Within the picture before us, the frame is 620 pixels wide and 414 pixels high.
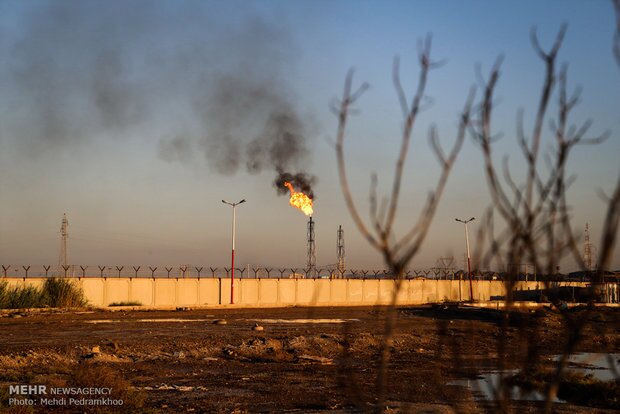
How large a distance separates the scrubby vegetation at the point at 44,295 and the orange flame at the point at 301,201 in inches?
728

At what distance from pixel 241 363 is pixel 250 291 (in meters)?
39.0

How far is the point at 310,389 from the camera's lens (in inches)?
571

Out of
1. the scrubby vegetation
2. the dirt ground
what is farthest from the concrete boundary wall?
the dirt ground

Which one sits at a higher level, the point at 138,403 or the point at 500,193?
the point at 500,193

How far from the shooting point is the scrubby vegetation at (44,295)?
40.9m

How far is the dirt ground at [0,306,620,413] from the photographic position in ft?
40.3

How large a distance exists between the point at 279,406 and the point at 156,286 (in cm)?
4088

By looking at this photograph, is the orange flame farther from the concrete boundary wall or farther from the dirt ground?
the dirt ground

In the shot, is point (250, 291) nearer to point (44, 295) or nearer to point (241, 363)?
point (44, 295)

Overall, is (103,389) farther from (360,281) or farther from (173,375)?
(360,281)

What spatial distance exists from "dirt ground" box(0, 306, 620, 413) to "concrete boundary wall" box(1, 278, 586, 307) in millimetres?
16634

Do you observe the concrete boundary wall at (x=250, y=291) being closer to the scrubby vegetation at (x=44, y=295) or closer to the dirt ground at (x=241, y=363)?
the scrubby vegetation at (x=44, y=295)

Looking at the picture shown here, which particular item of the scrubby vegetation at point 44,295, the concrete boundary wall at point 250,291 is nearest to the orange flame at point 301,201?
the concrete boundary wall at point 250,291

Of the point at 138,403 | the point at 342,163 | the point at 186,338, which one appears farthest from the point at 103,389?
the point at 342,163
